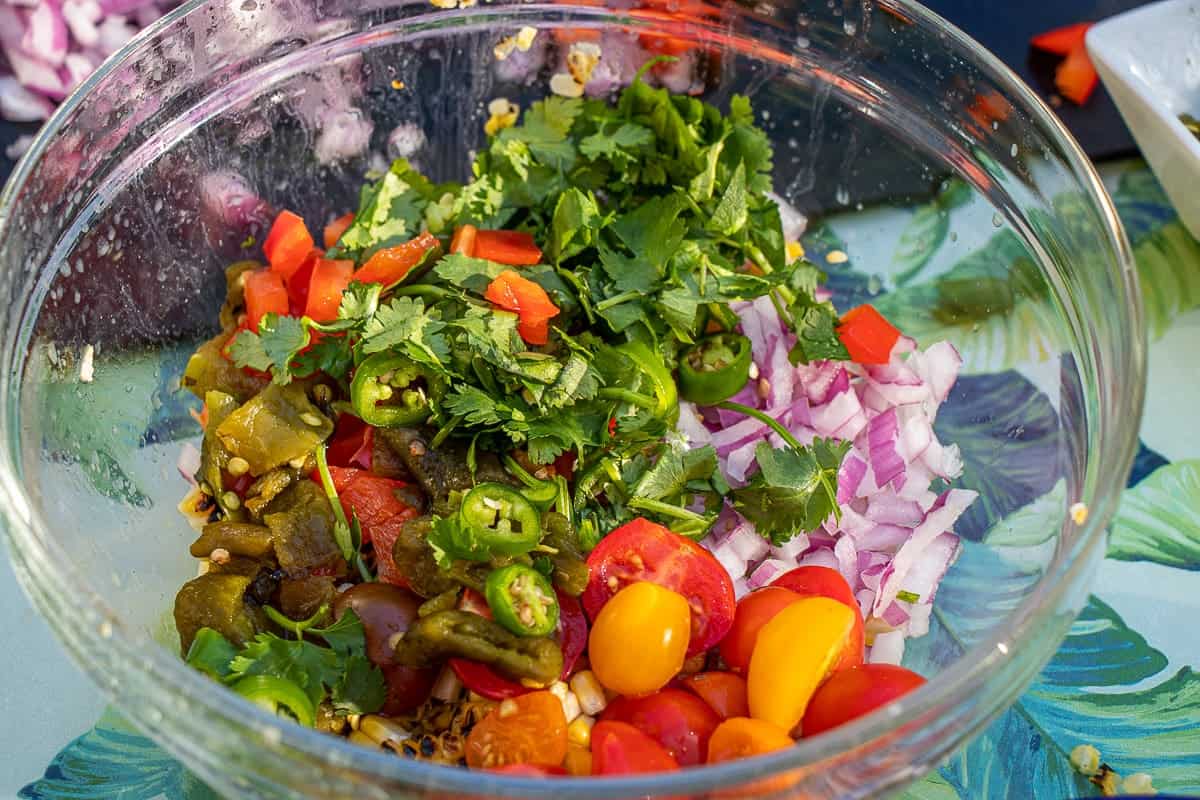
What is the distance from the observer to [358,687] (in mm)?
1685

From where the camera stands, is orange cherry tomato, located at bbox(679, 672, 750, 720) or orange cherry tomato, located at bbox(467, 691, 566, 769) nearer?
orange cherry tomato, located at bbox(467, 691, 566, 769)

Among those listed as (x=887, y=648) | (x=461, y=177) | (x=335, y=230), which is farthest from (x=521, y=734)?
(x=461, y=177)

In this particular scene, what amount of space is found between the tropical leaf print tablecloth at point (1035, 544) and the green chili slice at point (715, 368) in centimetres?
42

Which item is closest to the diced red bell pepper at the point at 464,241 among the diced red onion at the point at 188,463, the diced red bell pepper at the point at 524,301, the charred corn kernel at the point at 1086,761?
the diced red bell pepper at the point at 524,301

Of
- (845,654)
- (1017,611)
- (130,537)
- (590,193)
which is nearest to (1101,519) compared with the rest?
(1017,611)

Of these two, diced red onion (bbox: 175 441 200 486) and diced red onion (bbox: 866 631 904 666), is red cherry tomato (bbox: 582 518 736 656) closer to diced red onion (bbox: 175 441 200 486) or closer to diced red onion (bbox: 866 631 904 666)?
diced red onion (bbox: 866 631 904 666)

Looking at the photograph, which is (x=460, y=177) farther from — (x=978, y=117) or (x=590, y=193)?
(x=978, y=117)

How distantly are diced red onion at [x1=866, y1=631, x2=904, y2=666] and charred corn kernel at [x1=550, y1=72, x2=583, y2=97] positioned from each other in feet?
3.70

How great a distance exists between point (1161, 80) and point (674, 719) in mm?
1715

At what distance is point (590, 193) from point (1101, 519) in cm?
97

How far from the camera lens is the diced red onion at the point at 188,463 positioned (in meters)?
2.05

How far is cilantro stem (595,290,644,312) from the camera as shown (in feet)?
6.29

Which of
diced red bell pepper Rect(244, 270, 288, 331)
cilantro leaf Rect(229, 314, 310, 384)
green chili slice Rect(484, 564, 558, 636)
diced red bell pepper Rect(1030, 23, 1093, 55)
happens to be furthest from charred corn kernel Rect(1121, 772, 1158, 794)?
diced red bell pepper Rect(1030, 23, 1093, 55)

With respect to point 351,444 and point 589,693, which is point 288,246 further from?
point 589,693
